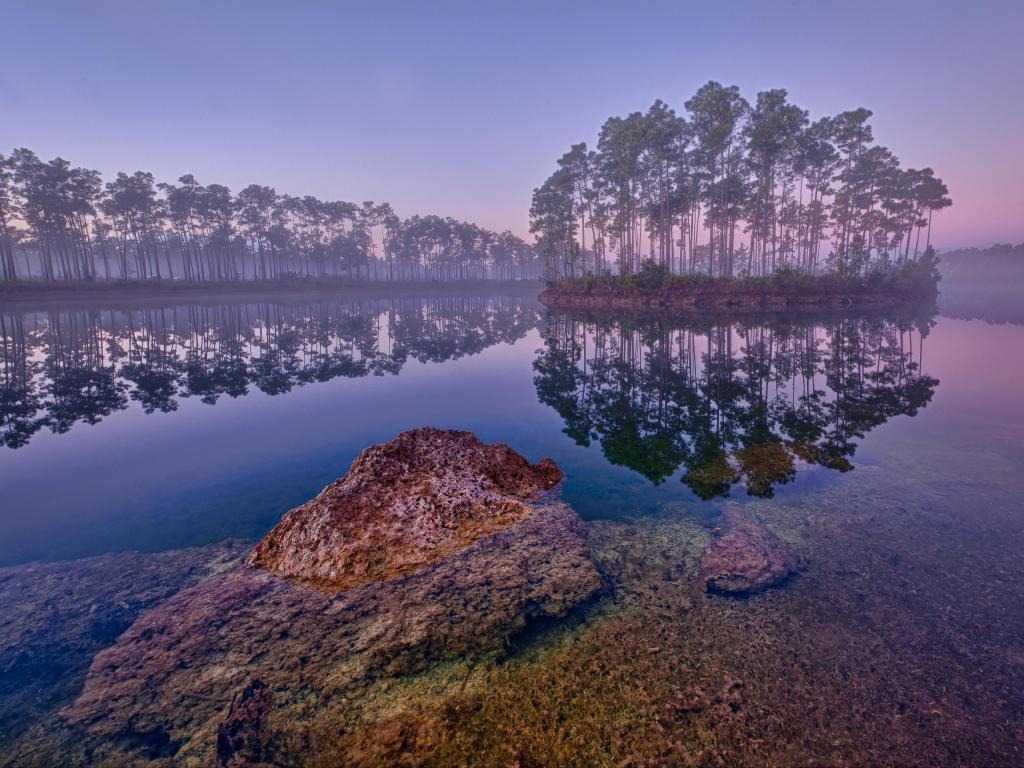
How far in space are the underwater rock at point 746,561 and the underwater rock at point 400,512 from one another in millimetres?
2974

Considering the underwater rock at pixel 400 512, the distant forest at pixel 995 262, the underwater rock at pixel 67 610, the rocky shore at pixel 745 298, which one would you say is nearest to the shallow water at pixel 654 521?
the underwater rock at pixel 67 610

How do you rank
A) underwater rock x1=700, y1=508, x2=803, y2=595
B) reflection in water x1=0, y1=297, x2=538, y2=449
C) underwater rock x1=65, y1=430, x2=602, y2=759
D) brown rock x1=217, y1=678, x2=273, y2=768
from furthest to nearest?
reflection in water x1=0, y1=297, x2=538, y2=449, underwater rock x1=700, y1=508, x2=803, y2=595, underwater rock x1=65, y1=430, x2=602, y2=759, brown rock x1=217, y1=678, x2=273, y2=768

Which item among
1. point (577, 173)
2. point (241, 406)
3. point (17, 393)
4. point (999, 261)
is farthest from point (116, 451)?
point (999, 261)

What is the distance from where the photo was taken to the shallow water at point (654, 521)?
3.53 meters

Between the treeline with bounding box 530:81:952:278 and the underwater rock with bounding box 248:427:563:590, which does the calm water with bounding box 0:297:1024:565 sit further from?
the treeline with bounding box 530:81:952:278

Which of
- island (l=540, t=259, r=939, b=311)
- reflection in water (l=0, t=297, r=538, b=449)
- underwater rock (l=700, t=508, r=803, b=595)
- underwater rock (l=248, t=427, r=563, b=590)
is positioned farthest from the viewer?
island (l=540, t=259, r=939, b=311)

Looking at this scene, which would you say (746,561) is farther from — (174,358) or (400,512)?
(174,358)

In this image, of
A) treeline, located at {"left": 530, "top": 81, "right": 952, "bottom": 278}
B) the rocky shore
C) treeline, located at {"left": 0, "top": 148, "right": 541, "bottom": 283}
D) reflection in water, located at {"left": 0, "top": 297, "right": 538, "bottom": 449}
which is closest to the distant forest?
treeline, located at {"left": 530, "top": 81, "right": 952, "bottom": 278}

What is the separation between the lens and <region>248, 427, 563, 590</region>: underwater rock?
18.9ft

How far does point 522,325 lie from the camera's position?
4056cm

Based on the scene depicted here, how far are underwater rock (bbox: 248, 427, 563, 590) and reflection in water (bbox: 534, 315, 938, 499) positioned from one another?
3490mm

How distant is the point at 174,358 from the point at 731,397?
89.5 feet

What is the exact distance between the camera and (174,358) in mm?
22375

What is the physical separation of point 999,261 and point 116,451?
271697 millimetres
